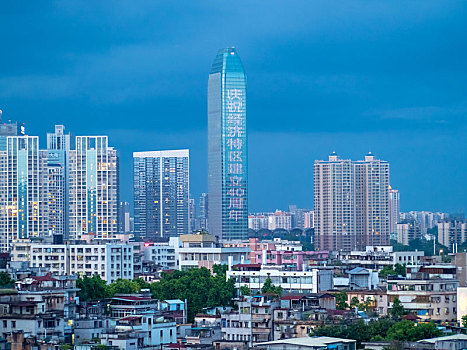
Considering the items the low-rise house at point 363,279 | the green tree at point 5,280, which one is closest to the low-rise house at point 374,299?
the low-rise house at point 363,279

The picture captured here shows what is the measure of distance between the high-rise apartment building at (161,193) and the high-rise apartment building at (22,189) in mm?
30611

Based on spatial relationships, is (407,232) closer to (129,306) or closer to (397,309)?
(397,309)

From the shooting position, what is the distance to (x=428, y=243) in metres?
121

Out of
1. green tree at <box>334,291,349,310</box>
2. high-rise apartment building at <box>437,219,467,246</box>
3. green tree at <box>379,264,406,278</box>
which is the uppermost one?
high-rise apartment building at <box>437,219,467,246</box>

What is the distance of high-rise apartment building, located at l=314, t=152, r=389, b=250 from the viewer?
125 meters

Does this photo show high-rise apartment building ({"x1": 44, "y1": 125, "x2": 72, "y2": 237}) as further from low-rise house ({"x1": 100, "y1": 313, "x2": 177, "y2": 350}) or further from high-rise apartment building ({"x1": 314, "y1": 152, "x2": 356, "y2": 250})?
low-rise house ({"x1": 100, "y1": 313, "x2": 177, "y2": 350})

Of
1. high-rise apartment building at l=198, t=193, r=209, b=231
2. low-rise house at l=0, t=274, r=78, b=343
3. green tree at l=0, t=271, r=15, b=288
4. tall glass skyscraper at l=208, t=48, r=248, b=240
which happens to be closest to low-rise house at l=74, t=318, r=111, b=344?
low-rise house at l=0, t=274, r=78, b=343

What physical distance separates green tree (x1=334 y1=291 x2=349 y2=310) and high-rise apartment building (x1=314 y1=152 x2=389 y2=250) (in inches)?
3100

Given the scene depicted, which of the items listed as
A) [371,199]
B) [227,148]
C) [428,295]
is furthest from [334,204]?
[428,295]

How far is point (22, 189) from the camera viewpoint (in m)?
112

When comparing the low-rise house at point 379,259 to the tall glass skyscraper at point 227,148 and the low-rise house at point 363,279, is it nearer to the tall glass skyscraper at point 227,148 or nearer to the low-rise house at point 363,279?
the low-rise house at point 363,279

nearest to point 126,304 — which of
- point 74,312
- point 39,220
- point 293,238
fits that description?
point 74,312

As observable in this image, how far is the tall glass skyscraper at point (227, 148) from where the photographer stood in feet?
484

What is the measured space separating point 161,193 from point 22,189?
3460 cm
